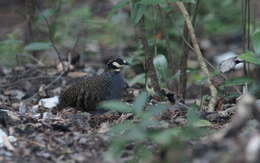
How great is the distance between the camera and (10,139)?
205 inches

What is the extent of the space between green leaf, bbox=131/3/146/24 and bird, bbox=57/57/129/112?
103 centimetres

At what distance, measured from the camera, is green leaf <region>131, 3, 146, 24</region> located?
6.00 m

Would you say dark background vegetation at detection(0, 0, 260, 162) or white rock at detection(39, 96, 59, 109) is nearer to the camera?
dark background vegetation at detection(0, 0, 260, 162)

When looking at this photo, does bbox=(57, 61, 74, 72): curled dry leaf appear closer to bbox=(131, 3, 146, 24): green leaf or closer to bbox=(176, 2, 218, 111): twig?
bbox=(131, 3, 146, 24): green leaf

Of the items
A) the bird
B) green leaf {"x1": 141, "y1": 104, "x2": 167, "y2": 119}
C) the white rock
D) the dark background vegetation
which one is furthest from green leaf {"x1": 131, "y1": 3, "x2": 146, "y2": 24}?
green leaf {"x1": 141, "y1": 104, "x2": 167, "y2": 119}

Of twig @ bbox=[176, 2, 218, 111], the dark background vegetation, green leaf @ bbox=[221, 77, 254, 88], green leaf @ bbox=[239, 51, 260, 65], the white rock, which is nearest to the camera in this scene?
the dark background vegetation

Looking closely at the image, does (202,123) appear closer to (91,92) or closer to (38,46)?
(91,92)

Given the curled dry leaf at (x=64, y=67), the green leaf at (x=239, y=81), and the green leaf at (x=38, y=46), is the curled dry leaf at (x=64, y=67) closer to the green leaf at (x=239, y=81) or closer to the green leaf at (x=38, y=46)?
the green leaf at (x=38, y=46)

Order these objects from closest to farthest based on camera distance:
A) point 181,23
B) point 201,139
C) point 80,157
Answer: point 80,157 → point 201,139 → point 181,23

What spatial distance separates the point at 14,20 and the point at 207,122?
8.27m

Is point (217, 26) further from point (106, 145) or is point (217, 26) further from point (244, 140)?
point (244, 140)

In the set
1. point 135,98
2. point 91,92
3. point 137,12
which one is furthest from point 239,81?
point 91,92

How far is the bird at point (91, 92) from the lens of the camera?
21.6 feet

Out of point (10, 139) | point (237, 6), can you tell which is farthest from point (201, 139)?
point (237, 6)
